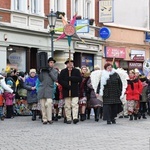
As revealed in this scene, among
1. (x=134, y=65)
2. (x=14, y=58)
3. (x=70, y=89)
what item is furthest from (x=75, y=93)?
(x=134, y=65)

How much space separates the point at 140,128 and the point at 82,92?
10.7ft

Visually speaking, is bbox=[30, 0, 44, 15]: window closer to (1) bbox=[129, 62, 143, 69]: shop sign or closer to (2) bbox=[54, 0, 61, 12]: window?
(2) bbox=[54, 0, 61, 12]: window

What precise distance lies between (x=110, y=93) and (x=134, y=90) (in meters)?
2.30

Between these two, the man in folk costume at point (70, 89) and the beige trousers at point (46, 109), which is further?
the man in folk costume at point (70, 89)

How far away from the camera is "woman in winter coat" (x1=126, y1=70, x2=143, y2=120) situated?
17.9 meters

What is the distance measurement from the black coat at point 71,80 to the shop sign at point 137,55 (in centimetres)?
1973

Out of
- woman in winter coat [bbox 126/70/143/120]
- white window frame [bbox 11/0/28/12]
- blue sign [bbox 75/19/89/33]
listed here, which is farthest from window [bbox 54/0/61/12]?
woman in winter coat [bbox 126/70/143/120]

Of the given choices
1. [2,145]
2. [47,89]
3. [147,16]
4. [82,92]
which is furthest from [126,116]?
[147,16]

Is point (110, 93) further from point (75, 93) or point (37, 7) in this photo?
point (37, 7)

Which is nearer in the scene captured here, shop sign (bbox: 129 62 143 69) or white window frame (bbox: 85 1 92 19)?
white window frame (bbox: 85 1 92 19)

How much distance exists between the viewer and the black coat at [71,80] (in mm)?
16062

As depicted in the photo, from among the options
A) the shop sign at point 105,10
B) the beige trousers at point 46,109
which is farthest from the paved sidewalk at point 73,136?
the shop sign at point 105,10

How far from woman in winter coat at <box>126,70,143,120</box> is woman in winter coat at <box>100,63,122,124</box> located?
76.2 inches

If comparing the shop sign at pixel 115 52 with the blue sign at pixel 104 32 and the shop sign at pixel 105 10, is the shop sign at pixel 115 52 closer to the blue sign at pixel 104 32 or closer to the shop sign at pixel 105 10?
the blue sign at pixel 104 32
